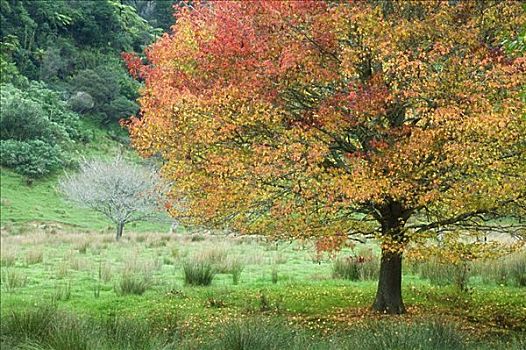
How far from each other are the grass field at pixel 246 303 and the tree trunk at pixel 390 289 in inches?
15.0

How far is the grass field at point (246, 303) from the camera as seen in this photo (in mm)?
6992

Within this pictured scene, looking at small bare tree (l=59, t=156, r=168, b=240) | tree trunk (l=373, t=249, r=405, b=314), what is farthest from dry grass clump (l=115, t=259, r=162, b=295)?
small bare tree (l=59, t=156, r=168, b=240)

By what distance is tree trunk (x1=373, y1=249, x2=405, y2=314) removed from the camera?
984 cm

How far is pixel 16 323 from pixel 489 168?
6.02 metres

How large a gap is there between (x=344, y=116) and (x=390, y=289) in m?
3.60

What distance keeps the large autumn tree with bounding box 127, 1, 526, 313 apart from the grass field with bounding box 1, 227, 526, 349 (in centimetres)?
147

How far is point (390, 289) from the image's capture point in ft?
32.6

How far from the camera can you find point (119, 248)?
24141mm

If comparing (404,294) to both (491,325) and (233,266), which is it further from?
(233,266)

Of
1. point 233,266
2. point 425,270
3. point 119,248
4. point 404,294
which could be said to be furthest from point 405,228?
point 119,248

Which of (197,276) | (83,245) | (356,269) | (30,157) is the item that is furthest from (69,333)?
(30,157)

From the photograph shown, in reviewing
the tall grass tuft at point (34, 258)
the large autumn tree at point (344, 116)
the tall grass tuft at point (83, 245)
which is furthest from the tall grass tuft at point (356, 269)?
the tall grass tuft at point (83, 245)

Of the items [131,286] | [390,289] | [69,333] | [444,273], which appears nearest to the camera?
[69,333]

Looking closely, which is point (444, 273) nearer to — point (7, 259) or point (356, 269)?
point (356, 269)
